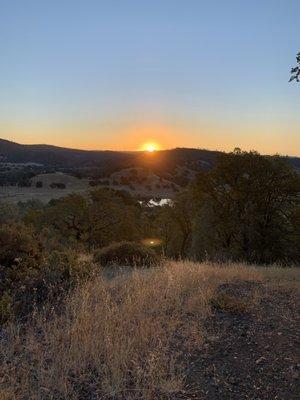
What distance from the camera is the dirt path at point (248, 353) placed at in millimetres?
4906

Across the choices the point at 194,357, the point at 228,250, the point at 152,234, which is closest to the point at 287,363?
the point at 194,357

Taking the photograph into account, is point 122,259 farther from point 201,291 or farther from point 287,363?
point 287,363

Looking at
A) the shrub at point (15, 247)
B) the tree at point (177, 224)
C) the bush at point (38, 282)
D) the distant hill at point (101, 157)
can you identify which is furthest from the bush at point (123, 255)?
the distant hill at point (101, 157)

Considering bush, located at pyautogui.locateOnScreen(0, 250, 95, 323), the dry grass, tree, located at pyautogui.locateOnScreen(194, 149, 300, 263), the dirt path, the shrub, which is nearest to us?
the dry grass

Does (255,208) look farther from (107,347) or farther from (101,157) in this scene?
(101,157)

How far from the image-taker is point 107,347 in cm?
541

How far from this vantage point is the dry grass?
473 centimetres

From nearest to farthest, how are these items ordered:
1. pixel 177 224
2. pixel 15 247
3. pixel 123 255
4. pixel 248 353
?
pixel 248 353
pixel 15 247
pixel 123 255
pixel 177 224

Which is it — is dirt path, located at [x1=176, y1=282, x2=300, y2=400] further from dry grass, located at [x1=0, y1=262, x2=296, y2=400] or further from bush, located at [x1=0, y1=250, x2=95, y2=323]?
bush, located at [x1=0, y1=250, x2=95, y2=323]

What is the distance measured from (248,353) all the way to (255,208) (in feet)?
70.6

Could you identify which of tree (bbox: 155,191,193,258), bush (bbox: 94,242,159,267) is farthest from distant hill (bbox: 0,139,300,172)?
bush (bbox: 94,242,159,267)

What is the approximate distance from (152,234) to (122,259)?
29.8 m

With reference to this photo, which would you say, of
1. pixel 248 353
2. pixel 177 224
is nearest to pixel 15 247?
pixel 248 353

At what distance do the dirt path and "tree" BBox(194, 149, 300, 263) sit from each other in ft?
60.6
